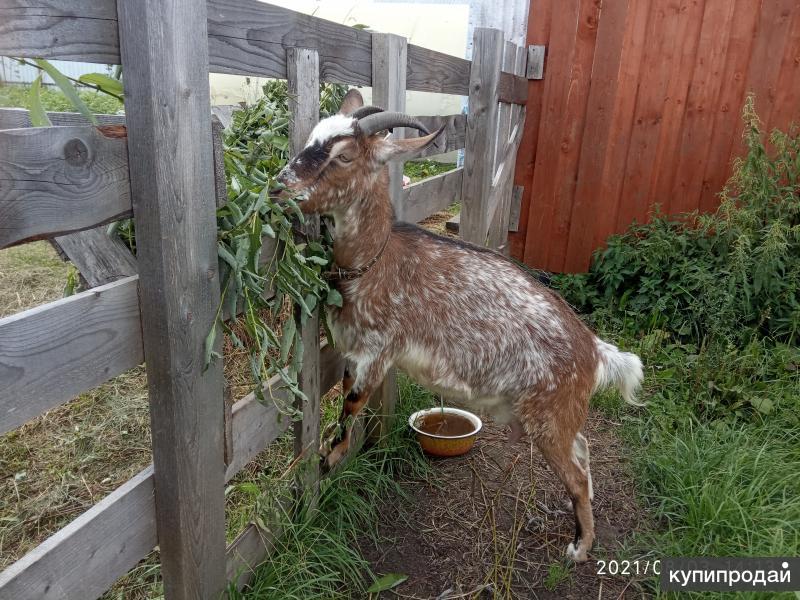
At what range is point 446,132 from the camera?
3900 mm

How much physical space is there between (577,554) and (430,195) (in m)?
2.19

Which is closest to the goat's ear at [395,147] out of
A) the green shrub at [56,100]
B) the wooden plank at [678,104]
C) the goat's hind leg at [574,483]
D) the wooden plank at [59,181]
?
the wooden plank at [59,181]

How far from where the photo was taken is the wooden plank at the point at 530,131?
5.71 m

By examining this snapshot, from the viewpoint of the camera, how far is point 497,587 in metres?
2.74

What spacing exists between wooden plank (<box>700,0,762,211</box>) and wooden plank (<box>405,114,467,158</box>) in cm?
252

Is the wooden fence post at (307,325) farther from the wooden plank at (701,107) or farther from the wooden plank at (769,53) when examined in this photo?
the wooden plank at (769,53)

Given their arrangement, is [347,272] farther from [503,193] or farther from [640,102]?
[640,102]

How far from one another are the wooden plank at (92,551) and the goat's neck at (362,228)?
1.23m

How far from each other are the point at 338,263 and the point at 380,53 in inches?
39.0

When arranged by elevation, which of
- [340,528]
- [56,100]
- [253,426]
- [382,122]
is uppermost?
[382,122]

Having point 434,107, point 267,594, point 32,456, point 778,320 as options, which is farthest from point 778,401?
point 434,107

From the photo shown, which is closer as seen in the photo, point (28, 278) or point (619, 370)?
point (619, 370)

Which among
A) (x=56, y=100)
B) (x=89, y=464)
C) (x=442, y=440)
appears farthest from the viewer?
(x=56, y=100)

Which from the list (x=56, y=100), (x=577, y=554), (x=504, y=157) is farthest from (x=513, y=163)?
(x=56, y=100)
